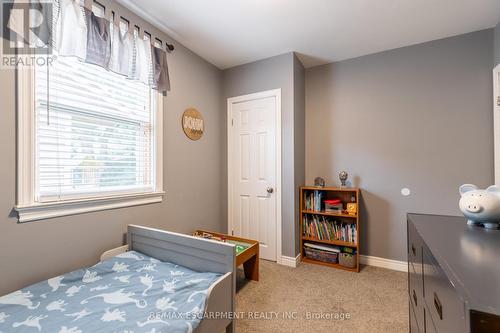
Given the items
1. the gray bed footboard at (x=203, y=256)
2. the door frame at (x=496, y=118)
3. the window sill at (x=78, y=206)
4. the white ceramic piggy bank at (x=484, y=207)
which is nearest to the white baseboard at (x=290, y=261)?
the gray bed footboard at (x=203, y=256)

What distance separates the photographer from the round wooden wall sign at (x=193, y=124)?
8.17ft

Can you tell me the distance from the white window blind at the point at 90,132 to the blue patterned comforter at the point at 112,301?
1.86 ft

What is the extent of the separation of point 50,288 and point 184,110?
1.86 metres

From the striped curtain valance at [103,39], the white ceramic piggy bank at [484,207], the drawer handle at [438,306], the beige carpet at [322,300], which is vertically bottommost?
the beige carpet at [322,300]

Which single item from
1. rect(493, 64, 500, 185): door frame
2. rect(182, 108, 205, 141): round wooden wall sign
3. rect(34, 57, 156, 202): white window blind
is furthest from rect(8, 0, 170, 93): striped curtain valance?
rect(493, 64, 500, 185): door frame

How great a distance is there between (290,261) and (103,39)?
9.20 feet

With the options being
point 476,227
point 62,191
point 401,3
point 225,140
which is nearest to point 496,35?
point 401,3

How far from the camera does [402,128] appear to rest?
2.51 meters

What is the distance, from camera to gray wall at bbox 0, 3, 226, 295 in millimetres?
1295

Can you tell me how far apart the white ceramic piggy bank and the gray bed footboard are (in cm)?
131

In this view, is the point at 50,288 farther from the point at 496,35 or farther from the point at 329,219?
the point at 496,35

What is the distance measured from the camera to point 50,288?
51.4 inches

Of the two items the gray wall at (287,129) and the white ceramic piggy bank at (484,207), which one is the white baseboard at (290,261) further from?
the white ceramic piggy bank at (484,207)

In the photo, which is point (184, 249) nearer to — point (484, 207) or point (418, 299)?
point (418, 299)
